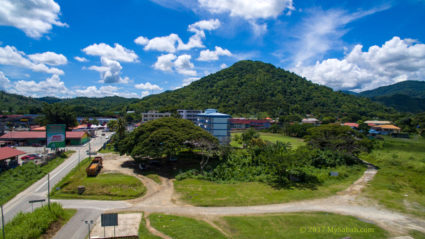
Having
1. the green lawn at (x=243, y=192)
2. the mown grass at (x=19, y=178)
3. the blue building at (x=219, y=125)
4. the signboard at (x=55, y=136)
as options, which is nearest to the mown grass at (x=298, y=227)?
the green lawn at (x=243, y=192)

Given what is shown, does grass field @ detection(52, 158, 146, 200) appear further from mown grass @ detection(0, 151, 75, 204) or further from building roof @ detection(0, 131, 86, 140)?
building roof @ detection(0, 131, 86, 140)

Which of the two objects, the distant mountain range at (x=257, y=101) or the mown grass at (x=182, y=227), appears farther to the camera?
the distant mountain range at (x=257, y=101)

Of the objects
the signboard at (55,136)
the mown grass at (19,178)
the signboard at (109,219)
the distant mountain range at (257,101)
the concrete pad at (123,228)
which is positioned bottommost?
the concrete pad at (123,228)

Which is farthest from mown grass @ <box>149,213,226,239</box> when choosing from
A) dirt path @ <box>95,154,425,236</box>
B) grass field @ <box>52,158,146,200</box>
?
grass field @ <box>52,158,146,200</box>

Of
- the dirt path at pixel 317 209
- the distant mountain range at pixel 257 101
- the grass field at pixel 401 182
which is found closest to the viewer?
the dirt path at pixel 317 209

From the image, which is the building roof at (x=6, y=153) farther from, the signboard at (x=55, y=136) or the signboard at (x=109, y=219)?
the signboard at (x=109, y=219)

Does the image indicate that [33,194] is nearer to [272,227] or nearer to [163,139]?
[163,139]

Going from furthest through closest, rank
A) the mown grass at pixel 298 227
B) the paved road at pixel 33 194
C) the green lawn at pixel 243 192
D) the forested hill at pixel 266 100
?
the forested hill at pixel 266 100, the green lawn at pixel 243 192, the paved road at pixel 33 194, the mown grass at pixel 298 227
